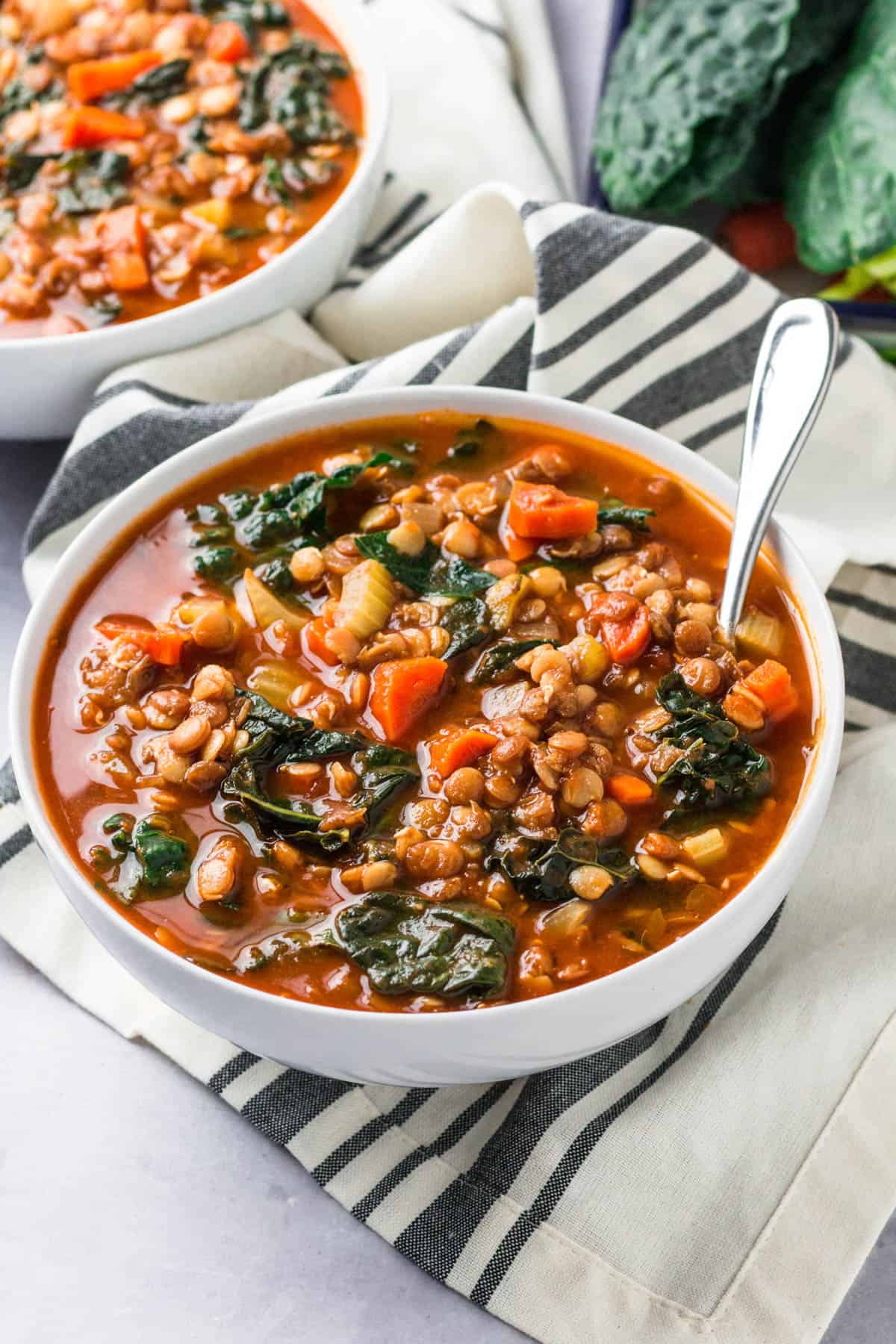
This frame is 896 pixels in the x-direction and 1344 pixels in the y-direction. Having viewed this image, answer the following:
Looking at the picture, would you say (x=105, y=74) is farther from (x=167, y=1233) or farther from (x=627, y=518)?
(x=167, y=1233)

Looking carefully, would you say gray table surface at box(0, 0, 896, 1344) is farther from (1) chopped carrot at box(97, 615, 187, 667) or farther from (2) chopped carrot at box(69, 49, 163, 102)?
(2) chopped carrot at box(69, 49, 163, 102)

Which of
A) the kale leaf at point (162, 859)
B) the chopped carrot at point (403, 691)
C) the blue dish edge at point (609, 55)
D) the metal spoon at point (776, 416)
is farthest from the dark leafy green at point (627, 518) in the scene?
the blue dish edge at point (609, 55)

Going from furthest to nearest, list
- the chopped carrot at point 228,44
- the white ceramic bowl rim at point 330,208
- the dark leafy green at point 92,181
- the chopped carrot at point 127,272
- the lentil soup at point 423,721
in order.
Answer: the chopped carrot at point 228,44 < the dark leafy green at point 92,181 < the chopped carrot at point 127,272 < the white ceramic bowl rim at point 330,208 < the lentil soup at point 423,721

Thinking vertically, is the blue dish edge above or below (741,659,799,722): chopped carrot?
above

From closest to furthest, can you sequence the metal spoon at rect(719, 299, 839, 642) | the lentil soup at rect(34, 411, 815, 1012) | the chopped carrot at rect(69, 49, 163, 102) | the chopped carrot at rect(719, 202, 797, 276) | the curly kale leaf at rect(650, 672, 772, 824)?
the lentil soup at rect(34, 411, 815, 1012) → the curly kale leaf at rect(650, 672, 772, 824) → the metal spoon at rect(719, 299, 839, 642) → the chopped carrot at rect(69, 49, 163, 102) → the chopped carrot at rect(719, 202, 797, 276)

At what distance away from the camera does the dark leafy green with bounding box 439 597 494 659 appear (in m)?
3.21

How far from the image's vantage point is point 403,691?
310 centimetres

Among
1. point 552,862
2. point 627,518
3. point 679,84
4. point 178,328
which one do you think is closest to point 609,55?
point 679,84

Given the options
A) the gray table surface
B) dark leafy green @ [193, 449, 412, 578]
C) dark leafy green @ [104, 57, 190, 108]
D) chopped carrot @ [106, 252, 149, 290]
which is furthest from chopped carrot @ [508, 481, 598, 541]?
dark leafy green @ [104, 57, 190, 108]

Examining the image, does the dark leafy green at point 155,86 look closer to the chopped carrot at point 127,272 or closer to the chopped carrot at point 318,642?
the chopped carrot at point 127,272

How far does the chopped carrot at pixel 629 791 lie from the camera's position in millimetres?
3012

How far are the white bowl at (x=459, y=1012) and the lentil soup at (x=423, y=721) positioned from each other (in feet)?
0.20

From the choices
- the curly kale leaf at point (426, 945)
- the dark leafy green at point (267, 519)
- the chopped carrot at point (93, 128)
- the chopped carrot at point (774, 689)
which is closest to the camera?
the curly kale leaf at point (426, 945)

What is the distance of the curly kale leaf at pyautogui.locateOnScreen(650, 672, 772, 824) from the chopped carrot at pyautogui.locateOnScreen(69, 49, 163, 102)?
3.15 metres
